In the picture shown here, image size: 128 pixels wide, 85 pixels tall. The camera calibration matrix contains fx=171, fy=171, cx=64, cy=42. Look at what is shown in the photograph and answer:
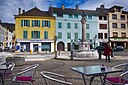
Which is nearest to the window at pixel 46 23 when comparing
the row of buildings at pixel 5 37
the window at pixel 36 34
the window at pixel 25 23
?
the window at pixel 36 34

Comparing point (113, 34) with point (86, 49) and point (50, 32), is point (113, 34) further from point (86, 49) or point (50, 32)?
point (86, 49)

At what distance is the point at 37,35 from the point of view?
130 feet

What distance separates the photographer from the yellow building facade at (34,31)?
38500mm

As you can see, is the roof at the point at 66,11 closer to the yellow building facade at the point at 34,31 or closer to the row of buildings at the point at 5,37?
the yellow building facade at the point at 34,31

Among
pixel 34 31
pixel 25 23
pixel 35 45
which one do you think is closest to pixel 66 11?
pixel 34 31

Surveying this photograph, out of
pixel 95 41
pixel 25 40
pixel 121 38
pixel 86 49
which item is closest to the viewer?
pixel 86 49

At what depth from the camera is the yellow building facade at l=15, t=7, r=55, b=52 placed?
3850 centimetres

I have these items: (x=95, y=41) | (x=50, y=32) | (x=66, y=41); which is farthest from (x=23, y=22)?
(x=95, y=41)

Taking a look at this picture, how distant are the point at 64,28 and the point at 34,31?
7.41 m

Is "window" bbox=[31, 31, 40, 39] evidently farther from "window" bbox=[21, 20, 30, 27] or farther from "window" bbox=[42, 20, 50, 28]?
"window" bbox=[42, 20, 50, 28]

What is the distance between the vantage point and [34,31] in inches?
1549


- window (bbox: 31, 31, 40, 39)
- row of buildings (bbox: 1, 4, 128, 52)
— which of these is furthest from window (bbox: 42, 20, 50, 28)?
window (bbox: 31, 31, 40, 39)

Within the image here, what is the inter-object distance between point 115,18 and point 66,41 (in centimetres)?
1599

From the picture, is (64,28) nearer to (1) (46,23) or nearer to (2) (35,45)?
(1) (46,23)
